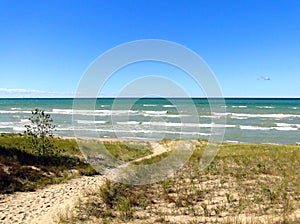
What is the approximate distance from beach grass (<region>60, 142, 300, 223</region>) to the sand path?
53 cm

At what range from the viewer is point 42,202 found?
27.2 ft

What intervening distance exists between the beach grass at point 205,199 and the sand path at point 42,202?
1.75ft

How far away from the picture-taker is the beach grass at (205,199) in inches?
271

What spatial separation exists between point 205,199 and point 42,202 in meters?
4.45

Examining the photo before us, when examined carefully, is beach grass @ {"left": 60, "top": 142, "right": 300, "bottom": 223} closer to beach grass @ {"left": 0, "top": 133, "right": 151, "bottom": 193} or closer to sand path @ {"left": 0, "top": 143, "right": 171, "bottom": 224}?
sand path @ {"left": 0, "top": 143, "right": 171, "bottom": 224}

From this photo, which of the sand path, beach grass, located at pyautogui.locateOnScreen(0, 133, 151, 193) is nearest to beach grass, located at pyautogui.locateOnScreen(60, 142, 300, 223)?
the sand path

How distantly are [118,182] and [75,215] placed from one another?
300 centimetres

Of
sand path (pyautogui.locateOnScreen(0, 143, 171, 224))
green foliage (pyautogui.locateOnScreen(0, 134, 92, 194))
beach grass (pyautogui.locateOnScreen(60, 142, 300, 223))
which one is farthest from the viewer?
green foliage (pyautogui.locateOnScreen(0, 134, 92, 194))

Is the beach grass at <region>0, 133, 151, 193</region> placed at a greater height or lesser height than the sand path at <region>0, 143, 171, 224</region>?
greater

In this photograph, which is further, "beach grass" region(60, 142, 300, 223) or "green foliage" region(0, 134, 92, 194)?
"green foliage" region(0, 134, 92, 194)

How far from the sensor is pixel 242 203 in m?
7.76

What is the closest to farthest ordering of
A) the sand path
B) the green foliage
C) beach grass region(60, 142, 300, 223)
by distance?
beach grass region(60, 142, 300, 223) → the sand path → the green foliage

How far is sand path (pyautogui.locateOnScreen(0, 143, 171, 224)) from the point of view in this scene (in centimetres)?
710

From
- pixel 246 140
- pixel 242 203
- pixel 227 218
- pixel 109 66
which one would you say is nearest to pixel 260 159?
pixel 242 203
